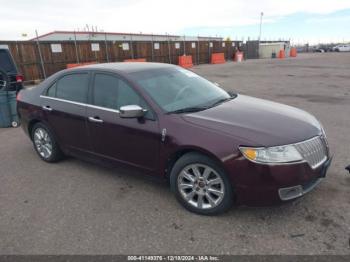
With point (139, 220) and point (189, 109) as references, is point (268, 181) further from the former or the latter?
point (139, 220)

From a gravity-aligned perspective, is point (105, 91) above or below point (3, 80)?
above

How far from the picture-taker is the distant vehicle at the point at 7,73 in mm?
7547

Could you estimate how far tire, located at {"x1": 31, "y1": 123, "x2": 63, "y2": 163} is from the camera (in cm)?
478

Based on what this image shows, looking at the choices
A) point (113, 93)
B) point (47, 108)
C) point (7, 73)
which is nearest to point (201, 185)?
point (113, 93)

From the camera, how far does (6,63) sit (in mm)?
7648

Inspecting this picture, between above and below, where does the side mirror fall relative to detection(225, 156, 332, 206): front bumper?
above

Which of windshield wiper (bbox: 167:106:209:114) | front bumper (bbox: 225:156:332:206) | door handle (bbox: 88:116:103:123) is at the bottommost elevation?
front bumper (bbox: 225:156:332:206)

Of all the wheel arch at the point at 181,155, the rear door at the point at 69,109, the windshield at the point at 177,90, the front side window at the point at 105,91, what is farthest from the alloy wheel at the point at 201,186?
the rear door at the point at 69,109

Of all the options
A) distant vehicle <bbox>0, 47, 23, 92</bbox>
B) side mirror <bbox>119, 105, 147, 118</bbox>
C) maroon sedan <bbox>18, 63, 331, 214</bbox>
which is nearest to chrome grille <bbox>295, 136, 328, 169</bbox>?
maroon sedan <bbox>18, 63, 331, 214</bbox>

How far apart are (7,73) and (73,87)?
13.9ft

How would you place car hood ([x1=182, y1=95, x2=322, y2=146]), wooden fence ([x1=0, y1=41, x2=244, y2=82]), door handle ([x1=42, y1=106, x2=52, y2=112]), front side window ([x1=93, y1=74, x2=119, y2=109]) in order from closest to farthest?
car hood ([x1=182, y1=95, x2=322, y2=146])
front side window ([x1=93, y1=74, x2=119, y2=109])
door handle ([x1=42, y1=106, x2=52, y2=112])
wooden fence ([x1=0, y1=41, x2=244, y2=82])

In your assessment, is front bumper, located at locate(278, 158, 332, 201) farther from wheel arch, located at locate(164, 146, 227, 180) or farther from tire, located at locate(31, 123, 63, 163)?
tire, located at locate(31, 123, 63, 163)

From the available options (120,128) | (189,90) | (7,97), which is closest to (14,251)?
(120,128)

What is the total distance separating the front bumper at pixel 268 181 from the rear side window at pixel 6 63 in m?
6.87
